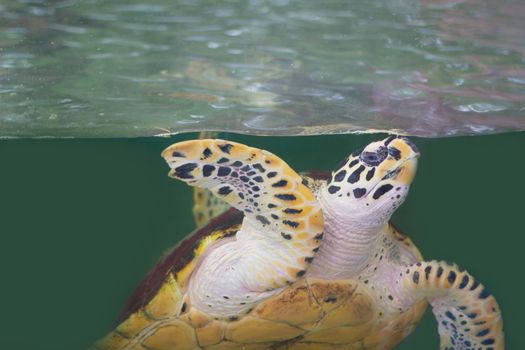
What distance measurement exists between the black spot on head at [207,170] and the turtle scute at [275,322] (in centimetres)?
91

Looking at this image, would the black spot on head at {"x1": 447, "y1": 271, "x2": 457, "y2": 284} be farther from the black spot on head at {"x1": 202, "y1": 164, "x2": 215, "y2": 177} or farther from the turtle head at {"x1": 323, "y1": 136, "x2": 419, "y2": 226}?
the black spot on head at {"x1": 202, "y1": 164, "x2": 215, "y2": 177}

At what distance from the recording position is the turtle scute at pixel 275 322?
3.19 metres

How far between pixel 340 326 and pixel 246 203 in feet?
3.69

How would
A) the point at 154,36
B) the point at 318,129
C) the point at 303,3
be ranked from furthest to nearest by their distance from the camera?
the point at 318,129 → the point at 154,36 → the point at 303,3

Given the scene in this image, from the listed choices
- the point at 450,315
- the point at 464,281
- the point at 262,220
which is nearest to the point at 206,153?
the point at 262,220

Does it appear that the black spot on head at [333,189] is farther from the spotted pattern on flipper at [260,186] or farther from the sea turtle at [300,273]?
the spotted pattern on flipper at [260,186]

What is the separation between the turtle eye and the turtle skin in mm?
677

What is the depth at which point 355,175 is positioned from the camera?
299cm

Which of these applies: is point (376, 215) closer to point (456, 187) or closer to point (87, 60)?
point (87, 60)

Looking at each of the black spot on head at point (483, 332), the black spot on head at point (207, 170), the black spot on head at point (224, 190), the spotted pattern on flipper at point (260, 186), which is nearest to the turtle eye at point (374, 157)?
the spotted pattern on flipper at point (260, 186)

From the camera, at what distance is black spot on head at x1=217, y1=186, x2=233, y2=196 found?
9.04 feet

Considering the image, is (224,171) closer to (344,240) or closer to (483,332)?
(344,240)

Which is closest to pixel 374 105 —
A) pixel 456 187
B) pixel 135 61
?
pixel 135 61

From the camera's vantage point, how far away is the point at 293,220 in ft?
8.98
